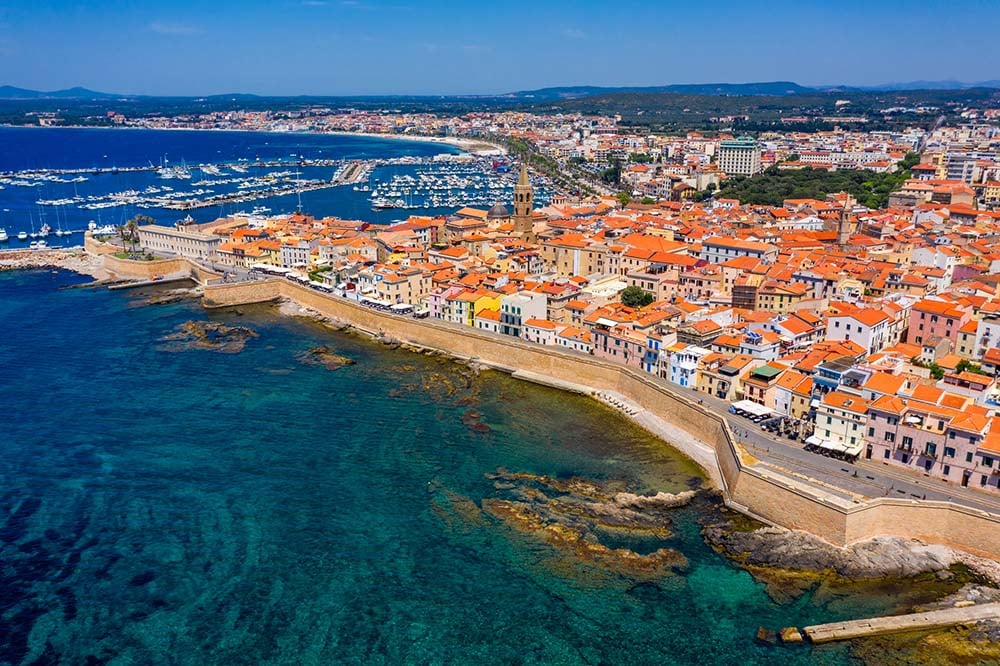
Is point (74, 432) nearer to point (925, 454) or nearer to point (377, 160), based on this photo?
point (925, 454)

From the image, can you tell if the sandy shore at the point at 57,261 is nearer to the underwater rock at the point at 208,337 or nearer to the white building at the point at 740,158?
the underwater rock at the point at 208,337

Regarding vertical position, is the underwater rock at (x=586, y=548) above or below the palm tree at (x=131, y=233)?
below

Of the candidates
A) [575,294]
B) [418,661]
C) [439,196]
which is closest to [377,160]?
[439,196]

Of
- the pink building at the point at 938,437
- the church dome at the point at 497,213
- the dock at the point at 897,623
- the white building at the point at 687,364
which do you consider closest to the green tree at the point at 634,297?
the white building at the point at 687,364

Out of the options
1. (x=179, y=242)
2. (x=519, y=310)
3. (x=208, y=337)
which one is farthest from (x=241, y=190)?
(x=519, y=310)

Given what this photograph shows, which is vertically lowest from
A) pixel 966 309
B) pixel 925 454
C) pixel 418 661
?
pixel 418 661

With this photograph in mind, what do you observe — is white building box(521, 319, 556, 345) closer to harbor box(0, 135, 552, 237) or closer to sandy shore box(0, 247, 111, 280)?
sandy shore box(0, 247, 111, 280)

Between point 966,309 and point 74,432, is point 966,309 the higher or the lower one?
the higher one
